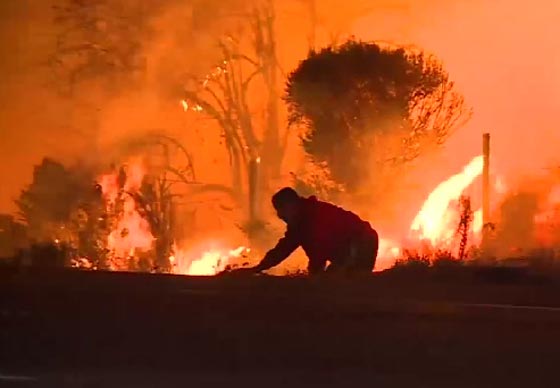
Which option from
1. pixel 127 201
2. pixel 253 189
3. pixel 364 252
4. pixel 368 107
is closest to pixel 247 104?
pixel 253 189

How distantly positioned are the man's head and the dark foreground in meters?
1.05

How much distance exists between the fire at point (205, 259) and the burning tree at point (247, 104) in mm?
152

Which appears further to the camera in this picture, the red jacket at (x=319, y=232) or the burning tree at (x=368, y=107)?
the burning tree at (x=368, y=107)

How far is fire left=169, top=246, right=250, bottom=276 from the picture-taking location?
2324 mm

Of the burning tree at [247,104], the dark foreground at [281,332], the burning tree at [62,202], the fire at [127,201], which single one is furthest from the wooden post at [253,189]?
the dark foreground at [281,332]

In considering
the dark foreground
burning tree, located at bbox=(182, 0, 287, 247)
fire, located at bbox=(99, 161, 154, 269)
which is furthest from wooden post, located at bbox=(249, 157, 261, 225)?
the dark foreground

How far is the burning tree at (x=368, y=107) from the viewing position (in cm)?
278

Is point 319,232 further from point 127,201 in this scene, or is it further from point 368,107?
point 127,201

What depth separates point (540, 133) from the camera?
268cm

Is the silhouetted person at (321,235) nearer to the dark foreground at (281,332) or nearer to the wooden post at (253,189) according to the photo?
the wooden post at (253,189)

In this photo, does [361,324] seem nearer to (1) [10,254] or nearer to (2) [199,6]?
(1) [10,254]

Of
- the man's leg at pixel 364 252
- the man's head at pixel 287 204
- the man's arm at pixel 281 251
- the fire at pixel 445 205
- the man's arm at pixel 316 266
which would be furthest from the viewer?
the fire at pixel 445 205

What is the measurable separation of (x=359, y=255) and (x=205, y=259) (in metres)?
0.57

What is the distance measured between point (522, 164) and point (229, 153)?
95 centimetres
